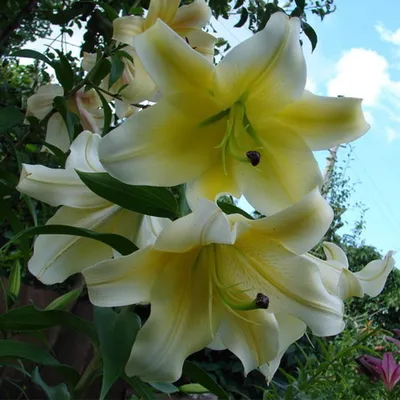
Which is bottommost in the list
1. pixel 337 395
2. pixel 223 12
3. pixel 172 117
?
pixel 337 395

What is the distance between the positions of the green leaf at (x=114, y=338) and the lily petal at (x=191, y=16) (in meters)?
0.48

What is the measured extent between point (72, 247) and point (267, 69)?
262 mm

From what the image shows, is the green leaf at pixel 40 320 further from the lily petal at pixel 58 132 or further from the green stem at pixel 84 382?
the lily petal at pixel 58 132

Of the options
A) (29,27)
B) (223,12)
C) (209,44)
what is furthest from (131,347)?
(29,27)

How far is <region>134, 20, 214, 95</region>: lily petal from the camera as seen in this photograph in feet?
1.55

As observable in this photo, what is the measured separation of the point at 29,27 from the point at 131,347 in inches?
79.2

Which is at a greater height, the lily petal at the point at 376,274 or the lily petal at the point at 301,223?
the lily petal at the point at 301,223

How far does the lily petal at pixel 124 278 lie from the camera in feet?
1.44

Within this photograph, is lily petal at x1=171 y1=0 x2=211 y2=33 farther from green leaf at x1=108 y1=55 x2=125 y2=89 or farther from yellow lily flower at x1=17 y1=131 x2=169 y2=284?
yellow lily flower at x1=17 y1=131 x2=169 y2=284

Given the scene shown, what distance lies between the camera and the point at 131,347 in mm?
489

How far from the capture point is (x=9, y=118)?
0.89 metres

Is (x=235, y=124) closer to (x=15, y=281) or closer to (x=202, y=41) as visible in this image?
(x=202, y=41)

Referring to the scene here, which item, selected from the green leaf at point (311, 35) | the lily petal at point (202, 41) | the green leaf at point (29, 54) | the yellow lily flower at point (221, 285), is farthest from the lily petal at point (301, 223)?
the green leaf at point (311, 35)

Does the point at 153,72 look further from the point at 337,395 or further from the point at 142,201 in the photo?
the point at 337,395
